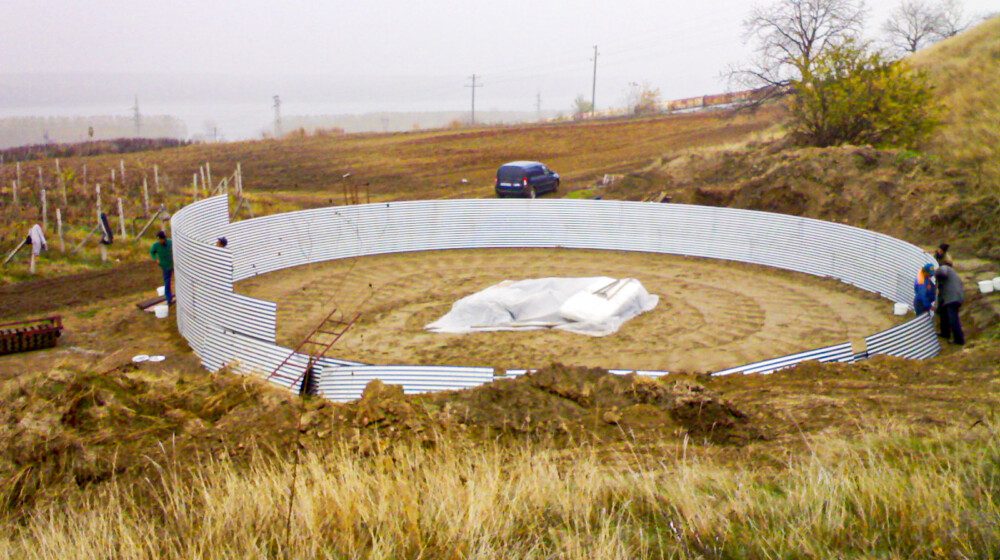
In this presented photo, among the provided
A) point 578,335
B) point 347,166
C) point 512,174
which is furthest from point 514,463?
point 347,166

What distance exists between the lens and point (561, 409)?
375 inches

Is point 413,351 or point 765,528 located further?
point 413,351

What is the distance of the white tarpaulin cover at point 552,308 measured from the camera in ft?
57.3

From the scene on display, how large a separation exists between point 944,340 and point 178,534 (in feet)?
47.6

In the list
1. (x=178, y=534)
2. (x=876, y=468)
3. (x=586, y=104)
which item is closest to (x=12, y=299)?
(x=178, y=534)

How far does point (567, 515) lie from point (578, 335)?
447 inches

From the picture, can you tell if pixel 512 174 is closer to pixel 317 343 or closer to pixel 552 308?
pixel 552 308

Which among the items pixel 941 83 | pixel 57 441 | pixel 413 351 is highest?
pixel 941 83

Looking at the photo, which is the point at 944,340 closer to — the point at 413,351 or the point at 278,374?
the point at 413,351

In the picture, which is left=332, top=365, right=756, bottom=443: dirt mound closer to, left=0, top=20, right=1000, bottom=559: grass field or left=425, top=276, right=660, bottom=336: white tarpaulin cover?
left=0, top=20, right=1000, bottom=559: grass field

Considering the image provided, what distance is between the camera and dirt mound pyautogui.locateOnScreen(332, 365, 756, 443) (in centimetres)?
880

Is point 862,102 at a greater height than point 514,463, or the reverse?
point 862,102

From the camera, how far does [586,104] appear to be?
102 m

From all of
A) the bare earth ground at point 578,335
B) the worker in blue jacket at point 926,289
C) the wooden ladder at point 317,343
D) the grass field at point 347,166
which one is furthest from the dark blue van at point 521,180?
the worker in blue jacket at point 926,289
